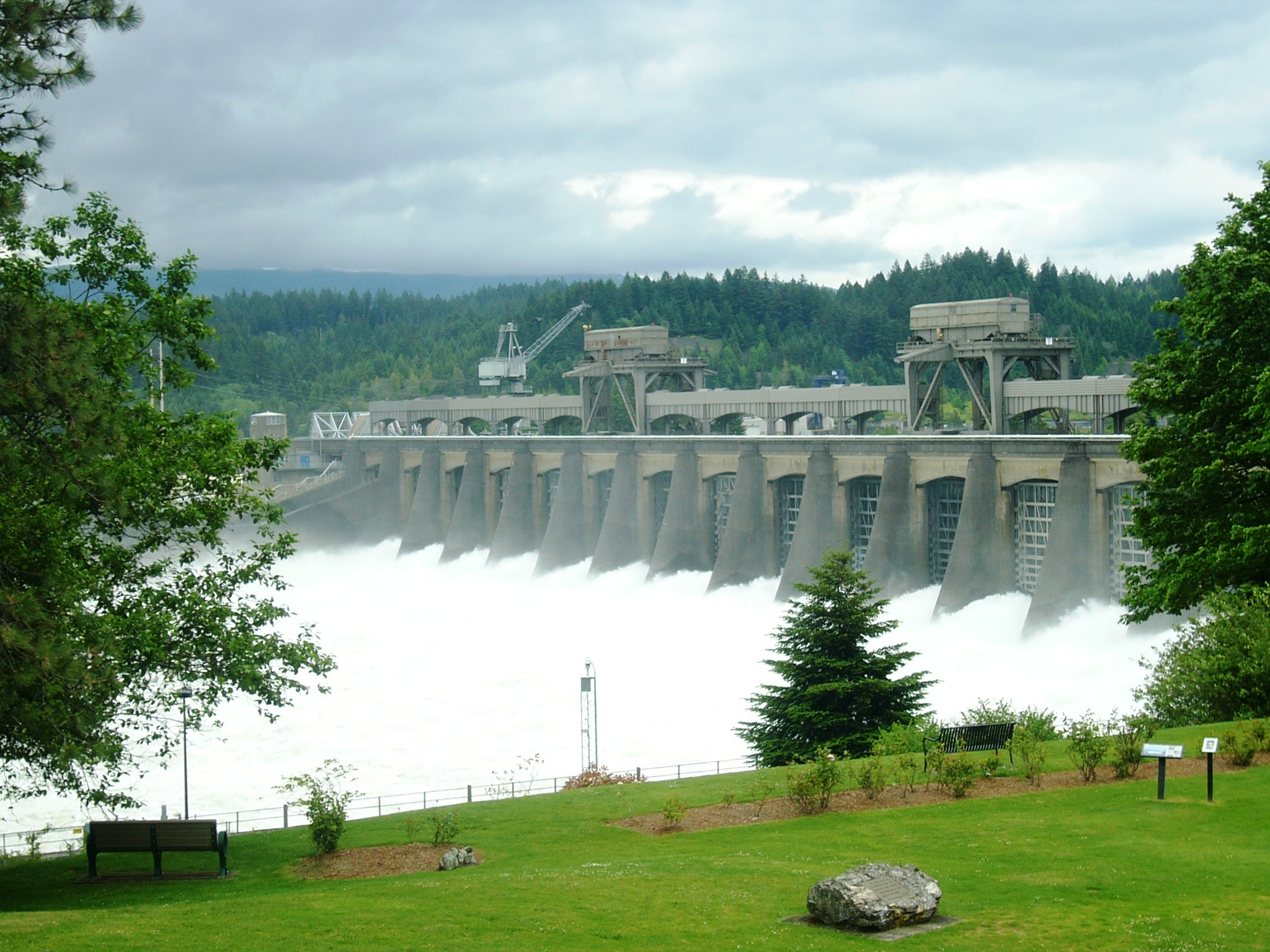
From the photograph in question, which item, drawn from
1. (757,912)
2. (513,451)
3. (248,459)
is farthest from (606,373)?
(757,912)

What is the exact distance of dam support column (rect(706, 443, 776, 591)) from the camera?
47344 millimetres

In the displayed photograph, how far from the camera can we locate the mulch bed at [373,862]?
1459 centimetres

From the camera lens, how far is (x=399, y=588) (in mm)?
62531

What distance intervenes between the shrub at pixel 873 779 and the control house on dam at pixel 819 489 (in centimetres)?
1044

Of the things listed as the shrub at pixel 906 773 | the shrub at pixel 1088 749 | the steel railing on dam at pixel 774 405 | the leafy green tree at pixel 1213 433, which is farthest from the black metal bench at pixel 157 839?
the steel railing on dam at pixel 774 405

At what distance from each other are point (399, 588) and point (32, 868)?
46597 millimetres

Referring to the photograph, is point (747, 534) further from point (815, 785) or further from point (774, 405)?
point (815, 785)

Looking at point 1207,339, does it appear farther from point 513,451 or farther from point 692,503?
point 513,451

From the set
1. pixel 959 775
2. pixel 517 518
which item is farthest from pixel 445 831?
pixel 517 518

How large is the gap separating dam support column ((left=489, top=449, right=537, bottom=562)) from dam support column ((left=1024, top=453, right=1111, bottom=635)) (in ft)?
104

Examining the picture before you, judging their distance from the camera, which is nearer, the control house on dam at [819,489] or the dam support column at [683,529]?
the control house on dam at [819,489]

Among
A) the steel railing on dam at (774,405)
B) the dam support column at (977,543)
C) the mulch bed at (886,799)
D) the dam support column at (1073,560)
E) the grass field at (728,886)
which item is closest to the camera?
the grass field at (728,886)

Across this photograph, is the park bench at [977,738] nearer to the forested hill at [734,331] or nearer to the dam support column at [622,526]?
the dam support column at [622,526]

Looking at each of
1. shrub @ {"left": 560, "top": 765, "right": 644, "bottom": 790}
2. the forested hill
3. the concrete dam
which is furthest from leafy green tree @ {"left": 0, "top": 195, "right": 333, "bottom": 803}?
the forested hill
